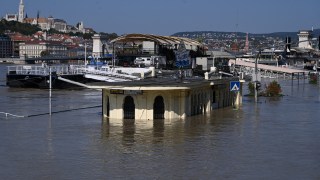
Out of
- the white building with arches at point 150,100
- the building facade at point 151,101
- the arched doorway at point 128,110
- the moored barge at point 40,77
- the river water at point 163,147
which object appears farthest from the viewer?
the moored barge at point 40,77

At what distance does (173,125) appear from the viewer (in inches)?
979

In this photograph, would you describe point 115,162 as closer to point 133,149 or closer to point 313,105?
point 133,149

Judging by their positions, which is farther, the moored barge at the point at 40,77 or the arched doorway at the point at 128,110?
the moored barge at the point at 40,77

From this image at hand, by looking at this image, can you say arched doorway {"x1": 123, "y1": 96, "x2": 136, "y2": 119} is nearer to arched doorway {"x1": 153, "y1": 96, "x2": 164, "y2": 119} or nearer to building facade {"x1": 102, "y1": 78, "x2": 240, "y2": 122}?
building facade {"x1": 102, "y1": 78, "x2": 240, "y2": 122}

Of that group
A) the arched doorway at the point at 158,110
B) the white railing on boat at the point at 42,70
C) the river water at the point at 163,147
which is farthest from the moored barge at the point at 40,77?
the arched doorway at the point at 158,110

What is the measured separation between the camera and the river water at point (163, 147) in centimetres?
1605

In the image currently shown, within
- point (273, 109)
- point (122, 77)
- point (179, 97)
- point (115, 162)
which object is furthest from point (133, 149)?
point (122, 77)

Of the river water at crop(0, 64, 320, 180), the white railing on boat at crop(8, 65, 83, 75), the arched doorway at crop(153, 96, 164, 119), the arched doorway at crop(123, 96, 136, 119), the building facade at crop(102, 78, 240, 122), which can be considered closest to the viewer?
the river water at crop(0, 64, 320, 180)

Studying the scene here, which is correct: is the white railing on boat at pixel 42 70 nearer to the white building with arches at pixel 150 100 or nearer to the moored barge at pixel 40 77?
the moored barge at pixel 40 77

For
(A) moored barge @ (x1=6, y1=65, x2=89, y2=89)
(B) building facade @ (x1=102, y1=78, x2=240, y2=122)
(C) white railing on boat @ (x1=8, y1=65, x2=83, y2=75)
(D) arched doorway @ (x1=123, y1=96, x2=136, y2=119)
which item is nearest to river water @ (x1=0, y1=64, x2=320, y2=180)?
(B) building facade @ (x1=102, y1=78, x2=240, y2=122)

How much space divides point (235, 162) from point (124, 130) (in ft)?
22.2

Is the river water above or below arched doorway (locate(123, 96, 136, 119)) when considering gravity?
below

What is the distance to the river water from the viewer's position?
16.0 metres

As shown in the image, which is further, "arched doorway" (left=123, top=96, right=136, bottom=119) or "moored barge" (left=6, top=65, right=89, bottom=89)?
"moored barge" (left=6, top=65, right=89, bottom=89)
